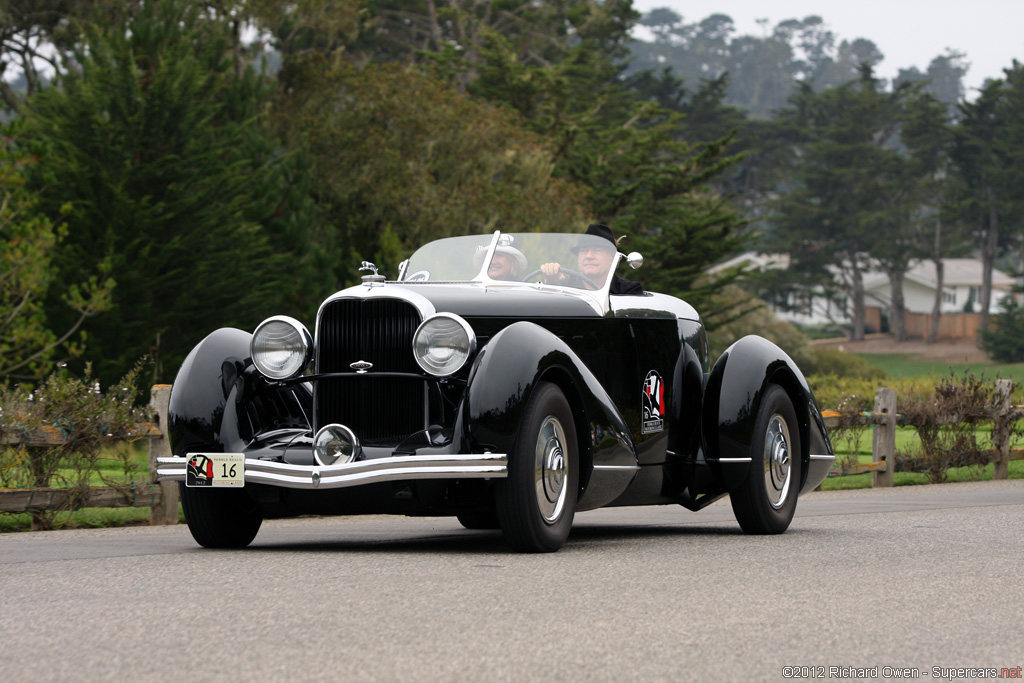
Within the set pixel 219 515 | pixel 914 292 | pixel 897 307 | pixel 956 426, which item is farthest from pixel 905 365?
pixel 219 515

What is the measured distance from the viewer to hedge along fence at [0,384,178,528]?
10.1m

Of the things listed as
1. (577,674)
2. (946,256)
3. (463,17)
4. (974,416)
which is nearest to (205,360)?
(577,674)

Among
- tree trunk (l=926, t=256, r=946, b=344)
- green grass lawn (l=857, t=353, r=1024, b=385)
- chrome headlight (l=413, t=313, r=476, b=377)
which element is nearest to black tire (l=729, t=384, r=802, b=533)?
chrome headlight (l=413, t=313, r=476, b=377)

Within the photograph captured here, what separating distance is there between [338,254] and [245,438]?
88.8ft

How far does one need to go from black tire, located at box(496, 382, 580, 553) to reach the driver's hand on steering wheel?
1539mm

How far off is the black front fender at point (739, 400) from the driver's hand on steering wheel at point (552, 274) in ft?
3.89

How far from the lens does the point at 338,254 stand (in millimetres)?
34812

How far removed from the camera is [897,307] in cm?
9038

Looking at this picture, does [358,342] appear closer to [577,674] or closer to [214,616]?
[214,616]

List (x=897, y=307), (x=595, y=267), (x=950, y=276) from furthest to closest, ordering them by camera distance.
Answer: (x=950, y=276), (x=897, y=307), (x=595, y=267)

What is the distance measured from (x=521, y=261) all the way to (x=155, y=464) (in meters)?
3.58

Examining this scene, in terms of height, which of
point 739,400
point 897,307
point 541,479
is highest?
point 739,400

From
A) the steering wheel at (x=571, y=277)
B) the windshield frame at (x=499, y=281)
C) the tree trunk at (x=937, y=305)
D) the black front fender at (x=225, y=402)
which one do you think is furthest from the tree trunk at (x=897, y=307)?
the black front fender at (x=225, y=402)

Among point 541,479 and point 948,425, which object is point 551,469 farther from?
point 948,425
